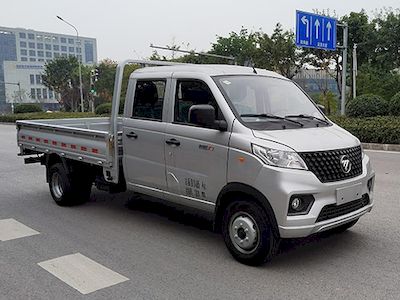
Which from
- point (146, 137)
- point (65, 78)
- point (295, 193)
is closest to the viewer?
point (295, 193)

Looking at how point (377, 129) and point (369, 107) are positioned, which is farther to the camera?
point (369, 107)

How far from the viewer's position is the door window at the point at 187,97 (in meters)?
4.84

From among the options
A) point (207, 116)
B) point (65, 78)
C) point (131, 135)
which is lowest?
point (131, 135)

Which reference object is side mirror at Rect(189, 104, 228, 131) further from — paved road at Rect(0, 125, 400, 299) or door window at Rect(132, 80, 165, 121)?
paved road at Rect(0, 125, 400, 299)

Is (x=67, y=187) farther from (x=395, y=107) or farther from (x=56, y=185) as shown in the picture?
(x=395, y=107)

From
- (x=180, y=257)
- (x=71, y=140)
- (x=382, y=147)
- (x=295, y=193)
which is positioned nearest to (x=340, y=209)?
(x=295, y=193)

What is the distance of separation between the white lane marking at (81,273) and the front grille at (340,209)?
6.30 ft

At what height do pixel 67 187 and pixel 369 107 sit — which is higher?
pixel 369 107

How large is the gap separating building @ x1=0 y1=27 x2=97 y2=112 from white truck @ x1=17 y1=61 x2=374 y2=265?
341 feet

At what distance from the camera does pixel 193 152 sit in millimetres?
4738

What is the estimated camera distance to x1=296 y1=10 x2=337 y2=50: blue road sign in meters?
18.1

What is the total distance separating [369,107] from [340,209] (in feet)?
45.9

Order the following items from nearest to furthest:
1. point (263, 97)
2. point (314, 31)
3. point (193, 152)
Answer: point (193, 152)
point (263, 97)
point (314, 31)

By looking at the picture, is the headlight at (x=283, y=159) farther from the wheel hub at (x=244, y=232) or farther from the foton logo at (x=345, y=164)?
the wheel hub at (x=244, y=232)
